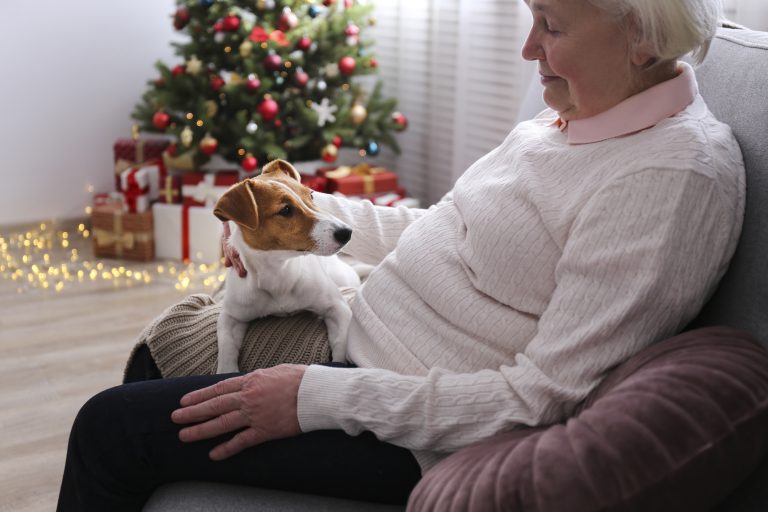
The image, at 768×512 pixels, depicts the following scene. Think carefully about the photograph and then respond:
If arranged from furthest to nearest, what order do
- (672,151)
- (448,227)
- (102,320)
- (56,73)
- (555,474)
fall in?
(56,73) → (102,320) → (448,227) → (672,151) → (555,474)

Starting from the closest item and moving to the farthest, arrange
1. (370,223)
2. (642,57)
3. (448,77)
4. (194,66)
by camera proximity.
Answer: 1. (642,57)
2. (370,223)
3. (194,66)
4. (448,77)

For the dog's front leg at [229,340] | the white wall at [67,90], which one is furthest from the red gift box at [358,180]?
the dog's front leg at [229,340]

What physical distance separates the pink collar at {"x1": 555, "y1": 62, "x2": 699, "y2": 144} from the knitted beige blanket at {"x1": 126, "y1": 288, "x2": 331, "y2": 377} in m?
0.58

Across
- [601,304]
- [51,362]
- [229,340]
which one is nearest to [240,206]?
[229,340]

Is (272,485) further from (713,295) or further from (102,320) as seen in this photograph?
(102,320)

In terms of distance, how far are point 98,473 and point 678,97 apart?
915 millimetres

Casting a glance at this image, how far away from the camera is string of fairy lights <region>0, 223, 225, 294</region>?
332cm

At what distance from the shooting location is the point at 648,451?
88cm

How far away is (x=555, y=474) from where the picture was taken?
891 millimetres

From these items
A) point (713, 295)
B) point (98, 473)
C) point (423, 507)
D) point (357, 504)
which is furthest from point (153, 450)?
point (713, 295)

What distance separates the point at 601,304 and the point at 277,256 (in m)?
0.63

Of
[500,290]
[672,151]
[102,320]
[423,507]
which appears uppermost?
[672,151]

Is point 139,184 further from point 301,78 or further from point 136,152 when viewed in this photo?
point 301,78

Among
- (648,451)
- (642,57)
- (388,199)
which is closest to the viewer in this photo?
(648,451)
